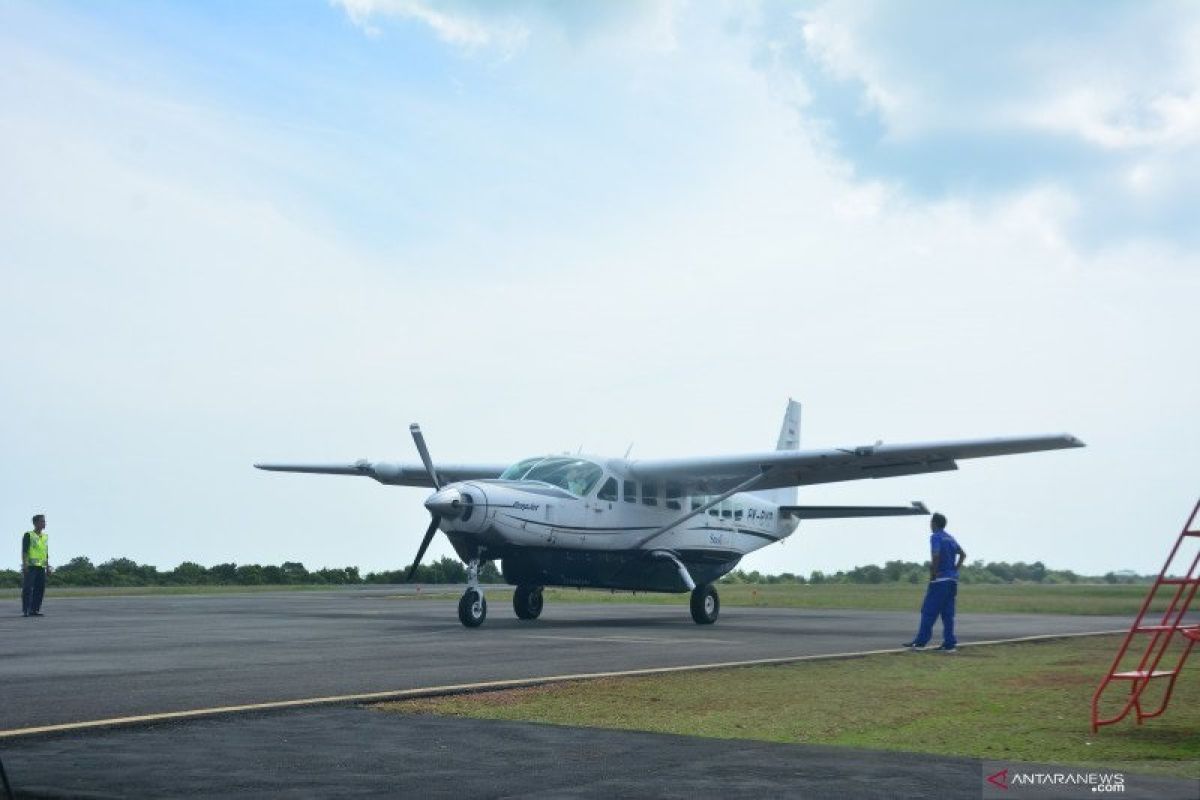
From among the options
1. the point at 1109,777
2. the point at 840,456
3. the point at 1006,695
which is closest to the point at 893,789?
the point at 1109,777

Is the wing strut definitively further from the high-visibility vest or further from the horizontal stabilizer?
the high-visibility vest

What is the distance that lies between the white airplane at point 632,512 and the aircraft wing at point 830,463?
0.02 meters

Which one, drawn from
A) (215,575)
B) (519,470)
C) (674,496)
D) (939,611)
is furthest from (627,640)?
(215,575)

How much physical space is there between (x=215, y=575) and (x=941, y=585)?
1552 inches

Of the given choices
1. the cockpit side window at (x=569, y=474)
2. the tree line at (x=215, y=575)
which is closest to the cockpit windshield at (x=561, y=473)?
the cockpit side window at (x=569, y=474)

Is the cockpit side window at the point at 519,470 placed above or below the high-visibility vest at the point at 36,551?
above

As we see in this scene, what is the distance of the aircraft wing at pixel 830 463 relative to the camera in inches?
922

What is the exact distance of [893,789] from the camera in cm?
686

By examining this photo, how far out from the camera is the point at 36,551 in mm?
25031

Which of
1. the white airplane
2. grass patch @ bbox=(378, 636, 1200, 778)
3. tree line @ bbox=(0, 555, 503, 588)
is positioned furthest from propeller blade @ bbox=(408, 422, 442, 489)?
tree line @ bbox=(0, 555, 503, 588)

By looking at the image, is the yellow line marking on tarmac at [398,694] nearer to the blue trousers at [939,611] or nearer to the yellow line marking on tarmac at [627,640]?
the blue trousers at [939,611]

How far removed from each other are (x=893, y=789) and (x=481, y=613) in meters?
14.6

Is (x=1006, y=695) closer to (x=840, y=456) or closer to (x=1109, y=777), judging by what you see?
(x=1109, y=777)

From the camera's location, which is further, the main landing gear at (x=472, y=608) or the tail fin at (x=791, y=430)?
the tail fin at (x=791, y=430)
